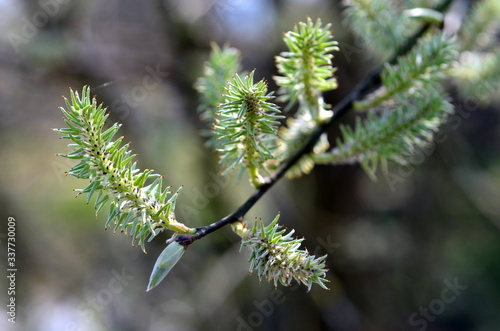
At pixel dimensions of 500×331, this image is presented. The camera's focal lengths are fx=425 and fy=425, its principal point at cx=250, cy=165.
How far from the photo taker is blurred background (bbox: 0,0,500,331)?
1758 mm

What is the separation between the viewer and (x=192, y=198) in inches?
75.7

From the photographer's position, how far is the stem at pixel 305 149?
1.38ft

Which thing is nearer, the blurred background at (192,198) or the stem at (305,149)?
the stem at (305,149)

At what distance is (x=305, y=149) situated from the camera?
0.59 m

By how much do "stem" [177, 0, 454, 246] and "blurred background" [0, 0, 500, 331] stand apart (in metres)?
0.88

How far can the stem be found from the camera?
42 cm

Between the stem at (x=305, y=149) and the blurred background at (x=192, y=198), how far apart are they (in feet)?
2.87

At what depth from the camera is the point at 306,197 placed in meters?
1.93

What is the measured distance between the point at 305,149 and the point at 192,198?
4.54ft

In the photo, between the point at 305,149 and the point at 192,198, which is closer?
the point at 305,149

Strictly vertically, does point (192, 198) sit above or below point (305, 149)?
below

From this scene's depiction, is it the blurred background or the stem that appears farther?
the blurred background

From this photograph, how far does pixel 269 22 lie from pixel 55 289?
1749 millimetres

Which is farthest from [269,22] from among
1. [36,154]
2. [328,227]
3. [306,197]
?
[36,154]
